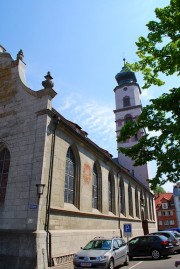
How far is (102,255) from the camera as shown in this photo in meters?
10.4

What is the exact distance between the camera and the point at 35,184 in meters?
13.0

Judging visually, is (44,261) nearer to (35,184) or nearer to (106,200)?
(35,184)

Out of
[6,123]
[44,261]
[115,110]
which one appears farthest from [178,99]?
[115,110]

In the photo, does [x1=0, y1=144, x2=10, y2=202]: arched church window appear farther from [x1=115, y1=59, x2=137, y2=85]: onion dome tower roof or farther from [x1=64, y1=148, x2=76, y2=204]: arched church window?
[x1=115, y1=59, x2=137, y2=85]: onion dome tower roof

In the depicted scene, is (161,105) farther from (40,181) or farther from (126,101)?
(126,101)

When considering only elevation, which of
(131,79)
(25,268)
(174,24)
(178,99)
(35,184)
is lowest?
(25,268)

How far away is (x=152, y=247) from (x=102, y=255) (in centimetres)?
591

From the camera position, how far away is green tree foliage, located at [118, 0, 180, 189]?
1033 centimetres

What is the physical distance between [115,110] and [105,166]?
25.8 m

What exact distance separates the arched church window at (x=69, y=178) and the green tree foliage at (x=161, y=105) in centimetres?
513

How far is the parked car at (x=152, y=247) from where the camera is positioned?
A: 14.8m

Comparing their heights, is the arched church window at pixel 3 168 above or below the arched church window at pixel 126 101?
below

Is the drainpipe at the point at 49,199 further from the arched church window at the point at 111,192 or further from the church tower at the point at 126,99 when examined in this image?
the church tower at the point at 126,99

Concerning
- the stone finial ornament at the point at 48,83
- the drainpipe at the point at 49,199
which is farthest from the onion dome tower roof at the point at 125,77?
the drainpipe at the point at 49,199
